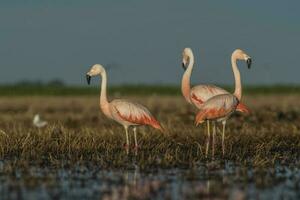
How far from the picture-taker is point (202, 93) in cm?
1462

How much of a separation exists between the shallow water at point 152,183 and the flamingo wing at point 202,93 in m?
2.86

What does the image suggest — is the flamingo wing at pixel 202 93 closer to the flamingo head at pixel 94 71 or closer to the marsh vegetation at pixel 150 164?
the marsh vegetation at pixel 150 164

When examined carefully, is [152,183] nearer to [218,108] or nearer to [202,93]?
[218,108]

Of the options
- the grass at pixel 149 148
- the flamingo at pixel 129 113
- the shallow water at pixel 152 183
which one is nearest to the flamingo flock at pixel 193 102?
the flamingo at pixel 129 113

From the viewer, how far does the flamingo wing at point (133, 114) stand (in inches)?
541

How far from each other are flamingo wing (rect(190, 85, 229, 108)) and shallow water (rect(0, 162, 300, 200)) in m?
2.86

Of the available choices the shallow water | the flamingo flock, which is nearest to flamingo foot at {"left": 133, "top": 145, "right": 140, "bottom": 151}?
the flamingo flock

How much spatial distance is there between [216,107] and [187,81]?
5.85 ft

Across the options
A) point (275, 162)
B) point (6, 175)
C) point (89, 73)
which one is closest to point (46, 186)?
point (6, 175)

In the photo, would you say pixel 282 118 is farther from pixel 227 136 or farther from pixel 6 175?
pixel 6 175

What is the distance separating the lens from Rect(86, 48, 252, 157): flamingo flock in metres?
13.4

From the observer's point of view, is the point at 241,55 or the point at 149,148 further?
the point at 241,55

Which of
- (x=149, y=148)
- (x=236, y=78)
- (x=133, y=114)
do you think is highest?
→ (x=236, y=78)

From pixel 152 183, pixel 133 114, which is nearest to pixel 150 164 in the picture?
pixel 152 183
